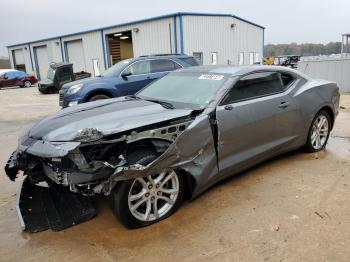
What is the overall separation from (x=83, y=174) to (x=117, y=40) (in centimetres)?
2763

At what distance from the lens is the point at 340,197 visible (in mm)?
3943

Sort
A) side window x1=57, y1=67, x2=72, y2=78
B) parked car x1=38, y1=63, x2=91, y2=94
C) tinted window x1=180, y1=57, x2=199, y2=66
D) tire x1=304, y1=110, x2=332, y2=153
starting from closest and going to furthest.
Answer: tire x1=304, y1=110, x2=332, y2=153
tinted window x1=180, y1=57, x2=199, y2=66
parked car x1=38, y1=63, x2=91, y2=94
side window x1=57, y1=67, x2=72, y2=78

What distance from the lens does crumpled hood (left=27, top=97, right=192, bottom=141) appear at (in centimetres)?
328

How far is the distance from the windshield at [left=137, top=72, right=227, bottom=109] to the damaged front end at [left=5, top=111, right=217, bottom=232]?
406 mm

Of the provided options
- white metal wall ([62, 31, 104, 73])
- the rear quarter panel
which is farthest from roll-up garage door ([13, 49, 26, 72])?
the rear quarter panel

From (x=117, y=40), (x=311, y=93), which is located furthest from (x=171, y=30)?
(x=311, y=93)

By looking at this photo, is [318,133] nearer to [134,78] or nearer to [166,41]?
[134,78]

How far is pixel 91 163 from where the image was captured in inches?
119

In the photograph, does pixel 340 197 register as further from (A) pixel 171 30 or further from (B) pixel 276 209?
(A) pixel 171 30

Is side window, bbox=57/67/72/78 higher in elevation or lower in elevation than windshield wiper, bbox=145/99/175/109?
lower

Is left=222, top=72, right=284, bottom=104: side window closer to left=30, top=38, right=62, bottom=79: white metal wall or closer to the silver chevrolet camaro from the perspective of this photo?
the silver chevrolet camaro

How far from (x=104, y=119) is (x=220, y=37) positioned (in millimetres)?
22540

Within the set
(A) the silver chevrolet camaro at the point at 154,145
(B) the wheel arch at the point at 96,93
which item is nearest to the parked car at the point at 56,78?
(B) the wheel arch at the point at 96,93

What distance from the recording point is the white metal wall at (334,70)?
1327 centimetres
